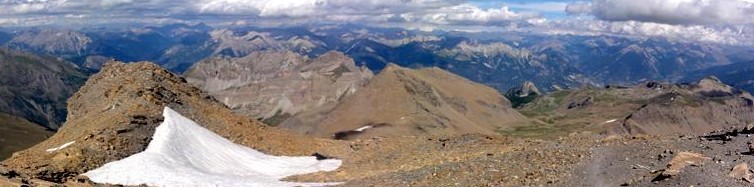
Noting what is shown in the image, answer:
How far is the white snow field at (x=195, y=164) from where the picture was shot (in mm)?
39844

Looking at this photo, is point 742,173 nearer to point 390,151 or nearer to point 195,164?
point 390,151

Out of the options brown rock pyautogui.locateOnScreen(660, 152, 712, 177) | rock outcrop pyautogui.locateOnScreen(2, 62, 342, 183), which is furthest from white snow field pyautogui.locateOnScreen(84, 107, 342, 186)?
brown rock pyautogui.locateOnScreen(660, 152, 712, 177)

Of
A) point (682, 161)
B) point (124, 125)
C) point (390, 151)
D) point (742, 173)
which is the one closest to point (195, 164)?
point (124, 125)

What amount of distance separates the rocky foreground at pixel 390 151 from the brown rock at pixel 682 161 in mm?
45

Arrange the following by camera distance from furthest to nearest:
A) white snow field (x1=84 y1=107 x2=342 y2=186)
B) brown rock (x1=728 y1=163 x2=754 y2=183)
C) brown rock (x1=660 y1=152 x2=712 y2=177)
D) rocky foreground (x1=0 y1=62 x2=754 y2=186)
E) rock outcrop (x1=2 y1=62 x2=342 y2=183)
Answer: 1. rock outcrop (x1=2 y1=62 x2=342 y2=183)
2. white snow field (x1=84 y1=107 x2=342 y2=186)
3. rocky foreground (x1=0 y1=62 x2=754 y2=186)
4. brown rock (x1=660 y1=152 x2=712 y2=177)
5. brown rock (x1=728 y1=163 x2=754 y2=183)

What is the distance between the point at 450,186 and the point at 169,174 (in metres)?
16.3

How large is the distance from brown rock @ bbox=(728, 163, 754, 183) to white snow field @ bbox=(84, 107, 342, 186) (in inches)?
903

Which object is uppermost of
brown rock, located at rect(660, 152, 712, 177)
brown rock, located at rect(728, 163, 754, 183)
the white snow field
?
brown rock, located at rect(728, 163, 754, 183)

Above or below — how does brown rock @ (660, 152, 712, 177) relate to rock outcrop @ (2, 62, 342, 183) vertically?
above

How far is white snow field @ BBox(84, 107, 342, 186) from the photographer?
39844 mm

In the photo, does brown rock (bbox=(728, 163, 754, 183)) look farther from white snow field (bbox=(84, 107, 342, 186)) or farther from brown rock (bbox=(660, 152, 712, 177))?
white snow field (bbox=(84, 107, 342, 186))

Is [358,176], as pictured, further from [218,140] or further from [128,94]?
[128,94]

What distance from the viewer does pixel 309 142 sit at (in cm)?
6125

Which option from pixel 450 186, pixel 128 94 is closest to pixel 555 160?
pixel 450 186
